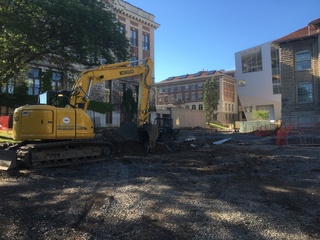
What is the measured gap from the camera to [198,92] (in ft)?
334

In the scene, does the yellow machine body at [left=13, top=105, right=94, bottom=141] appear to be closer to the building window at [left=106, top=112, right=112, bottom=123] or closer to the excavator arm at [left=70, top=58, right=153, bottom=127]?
the excavator arm at [left=70, top=58, right=153, bottom=127]

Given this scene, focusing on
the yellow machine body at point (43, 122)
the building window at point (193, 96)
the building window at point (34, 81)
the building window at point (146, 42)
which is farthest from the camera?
the building window at point (193, 96)

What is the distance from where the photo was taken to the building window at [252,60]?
249 ft

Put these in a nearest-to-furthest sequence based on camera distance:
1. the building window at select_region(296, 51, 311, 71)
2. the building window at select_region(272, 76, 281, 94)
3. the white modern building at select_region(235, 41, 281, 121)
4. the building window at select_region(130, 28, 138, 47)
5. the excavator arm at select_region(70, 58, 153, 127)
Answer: the excavator arm at select_region(70, 58, 153, 127), the building window at select_region(296, 51, 311, 71), the building window at select_region(130, 28, 138, 47), the white modern building at select_region(235, 41, 281, 121), the building window at select_region(272, 76, 281, 94)

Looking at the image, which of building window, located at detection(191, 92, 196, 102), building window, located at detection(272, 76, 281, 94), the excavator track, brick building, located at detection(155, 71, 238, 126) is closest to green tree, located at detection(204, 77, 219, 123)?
building window, located at detection(272, 76, 281, 94)

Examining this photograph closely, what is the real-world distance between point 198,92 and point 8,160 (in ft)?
306

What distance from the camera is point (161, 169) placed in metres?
11.0

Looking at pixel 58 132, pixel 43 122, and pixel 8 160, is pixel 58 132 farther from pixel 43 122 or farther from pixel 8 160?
pixel 8 160

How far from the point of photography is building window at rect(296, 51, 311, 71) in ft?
119

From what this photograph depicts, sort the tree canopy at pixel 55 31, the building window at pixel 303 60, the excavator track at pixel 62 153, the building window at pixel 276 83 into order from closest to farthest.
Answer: the excavator track at pixel 62 153
the tree canopy at pixel 55 31
the building window at pixel 303 60
the building window at pixel 276 83

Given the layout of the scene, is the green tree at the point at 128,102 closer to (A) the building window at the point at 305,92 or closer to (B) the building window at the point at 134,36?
(B) the building window at the point at 134,36

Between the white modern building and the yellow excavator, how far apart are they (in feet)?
220

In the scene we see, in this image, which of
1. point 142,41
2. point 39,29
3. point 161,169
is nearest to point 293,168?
point 161,169

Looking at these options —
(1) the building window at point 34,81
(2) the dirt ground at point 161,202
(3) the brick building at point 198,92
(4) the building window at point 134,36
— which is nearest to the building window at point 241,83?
(3) the brick building at point 198,92
